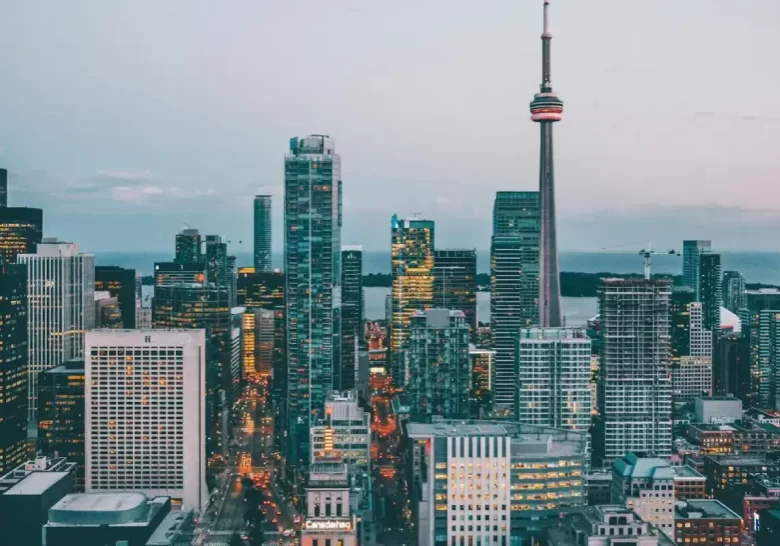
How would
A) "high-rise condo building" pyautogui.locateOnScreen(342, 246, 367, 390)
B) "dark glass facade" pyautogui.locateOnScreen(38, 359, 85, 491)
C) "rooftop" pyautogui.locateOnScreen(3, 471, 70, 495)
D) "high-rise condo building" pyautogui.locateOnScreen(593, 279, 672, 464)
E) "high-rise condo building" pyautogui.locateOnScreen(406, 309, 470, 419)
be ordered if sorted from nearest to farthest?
"rooftop" pyautogui.locateOnScreen(3, 471, 70, 495) < "dark glass facade" pyautogui.locateOnScreen(38, 359, 85, 491) < "high-rise condo building" pyautogui.locateOnScreen(593, 279, 672, 464) < "high-rise condo building" pyautogui.locateOnScreen(406, 309, 470, 419) < "high-rise condo building" pyautogui.locateOnScreen(342, 246, 367, 390)

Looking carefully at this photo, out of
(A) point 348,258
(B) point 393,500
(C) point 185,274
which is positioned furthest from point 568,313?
(B) point 393,500

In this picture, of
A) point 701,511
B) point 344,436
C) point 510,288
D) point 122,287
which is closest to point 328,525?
point 344,436

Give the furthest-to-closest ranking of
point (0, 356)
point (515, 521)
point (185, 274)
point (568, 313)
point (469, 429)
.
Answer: point (568, 313) → point (185, 274) → point (0, 356) → point (469, 429) → point (515, 521)

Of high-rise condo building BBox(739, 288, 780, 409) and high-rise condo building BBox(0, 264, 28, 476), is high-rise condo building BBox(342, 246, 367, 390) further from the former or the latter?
high-rise condo building BBox(739, 288, 780, 409)

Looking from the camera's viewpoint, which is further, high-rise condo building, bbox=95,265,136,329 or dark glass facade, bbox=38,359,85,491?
high-rise condo building, bbox=95,265,136,329

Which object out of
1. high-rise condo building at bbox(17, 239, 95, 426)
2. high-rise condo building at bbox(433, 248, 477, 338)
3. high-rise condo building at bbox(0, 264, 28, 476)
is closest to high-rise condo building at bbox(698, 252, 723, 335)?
high-rise condo building at bbox(433, 248, 477, 338)

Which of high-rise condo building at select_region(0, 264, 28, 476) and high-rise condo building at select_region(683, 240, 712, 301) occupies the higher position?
high-rise condo building at select_region(683, 240, 712, 301)

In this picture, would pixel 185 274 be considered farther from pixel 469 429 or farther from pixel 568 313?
pixel 469 429

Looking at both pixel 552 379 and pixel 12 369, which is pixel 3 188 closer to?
pixel 12 369
